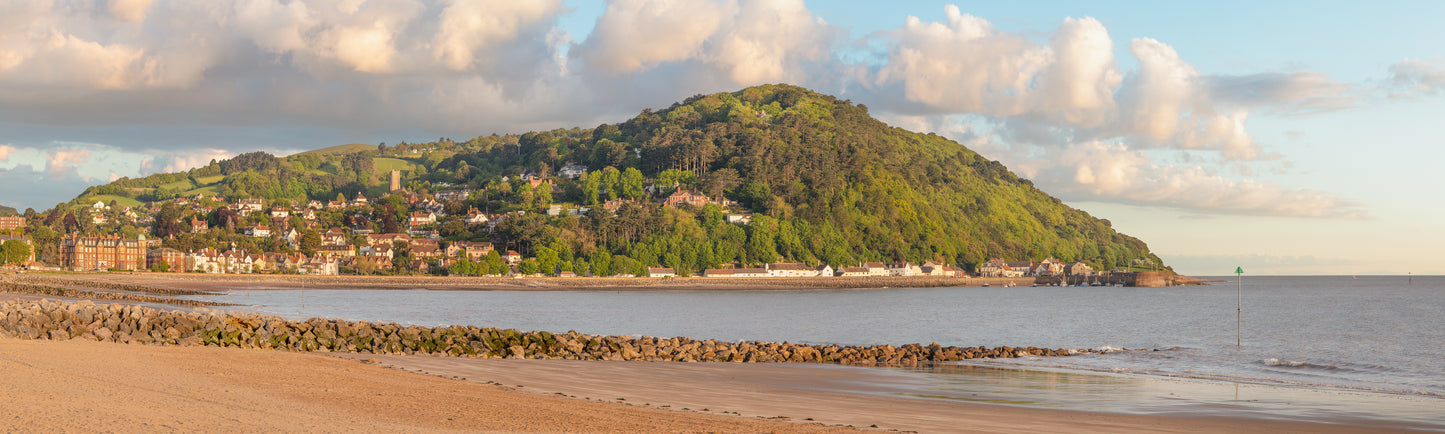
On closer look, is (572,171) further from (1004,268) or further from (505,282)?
(1004,268)

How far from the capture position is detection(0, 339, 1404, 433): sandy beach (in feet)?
28.1

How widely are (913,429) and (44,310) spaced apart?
70.0 ft

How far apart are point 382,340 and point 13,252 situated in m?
98.1

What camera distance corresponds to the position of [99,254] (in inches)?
4210

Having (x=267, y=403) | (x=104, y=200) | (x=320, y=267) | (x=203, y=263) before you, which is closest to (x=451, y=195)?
(x=320, y=267)

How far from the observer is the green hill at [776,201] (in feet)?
423

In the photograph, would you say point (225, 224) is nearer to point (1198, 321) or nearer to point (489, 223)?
point (489, 223)

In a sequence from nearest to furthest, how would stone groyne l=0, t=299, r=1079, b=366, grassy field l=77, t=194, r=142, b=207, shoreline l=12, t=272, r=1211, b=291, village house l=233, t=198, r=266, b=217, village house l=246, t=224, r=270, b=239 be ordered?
stone groyne l=0, t=299, r=1079, b=366 < shoreline l=12, t=272, r=1211, b=291 < village house l=246, t=224, r=270, b=239 < village house l=233, t=198, r=266, b=217 < grassy field l=77, t=194, r=142, b=207

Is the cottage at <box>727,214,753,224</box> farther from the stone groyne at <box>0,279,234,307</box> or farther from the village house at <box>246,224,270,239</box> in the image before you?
the stone groyne at <box>0,279,234,307</box>

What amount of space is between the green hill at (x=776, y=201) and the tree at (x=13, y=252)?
51952 mm

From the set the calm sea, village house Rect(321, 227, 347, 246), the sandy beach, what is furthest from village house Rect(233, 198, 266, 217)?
the sandy beach

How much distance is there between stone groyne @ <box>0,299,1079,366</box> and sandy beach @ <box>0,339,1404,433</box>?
2.83m

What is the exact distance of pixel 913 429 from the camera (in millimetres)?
11148

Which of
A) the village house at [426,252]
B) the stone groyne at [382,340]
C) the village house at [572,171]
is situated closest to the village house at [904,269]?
the village house at [572,171]
